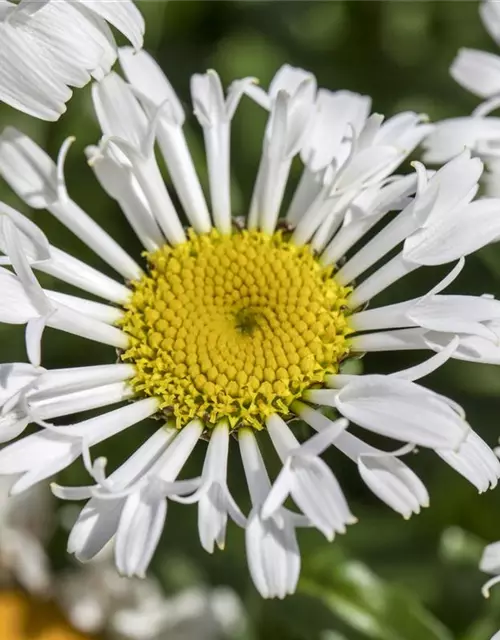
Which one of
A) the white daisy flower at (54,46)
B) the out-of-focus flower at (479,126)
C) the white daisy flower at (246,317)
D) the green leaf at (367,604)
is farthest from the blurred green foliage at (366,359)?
the white daisy flower at (54,46)

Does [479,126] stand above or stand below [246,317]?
above

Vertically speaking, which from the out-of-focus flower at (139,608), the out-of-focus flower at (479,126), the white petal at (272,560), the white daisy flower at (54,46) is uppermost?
the out-of-focus flower at (479,126)

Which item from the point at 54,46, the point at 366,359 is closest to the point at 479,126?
the point at 366,359

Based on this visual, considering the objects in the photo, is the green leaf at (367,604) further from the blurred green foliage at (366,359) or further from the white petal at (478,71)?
the white petal at (478,71)

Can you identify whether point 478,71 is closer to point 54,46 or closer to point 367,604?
point 54,46

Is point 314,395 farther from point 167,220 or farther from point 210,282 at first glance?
point 167,220

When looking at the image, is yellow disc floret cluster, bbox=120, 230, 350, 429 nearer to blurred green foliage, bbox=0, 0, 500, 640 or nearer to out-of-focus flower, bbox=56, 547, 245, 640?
blurred green foliage, bbox=0, 0, 500, 640

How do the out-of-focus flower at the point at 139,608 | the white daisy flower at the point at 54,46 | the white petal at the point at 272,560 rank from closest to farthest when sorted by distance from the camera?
the white petal at the point at 272,560
the white daisy flower at the point at 54,46
the out-of-focus flower at the point at 139,608

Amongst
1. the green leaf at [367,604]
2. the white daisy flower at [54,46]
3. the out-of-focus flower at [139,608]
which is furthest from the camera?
the out-of-focus flower at [139,608]
